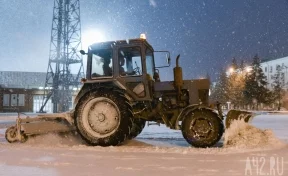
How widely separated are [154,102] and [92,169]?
152 inches

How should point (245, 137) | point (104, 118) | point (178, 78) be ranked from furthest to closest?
point (104, 118)
point (178, 78)
point (245, 137)

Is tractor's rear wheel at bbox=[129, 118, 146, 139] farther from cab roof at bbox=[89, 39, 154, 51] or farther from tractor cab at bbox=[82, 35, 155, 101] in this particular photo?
cab roof at bbox=[89, 39, 154, 51]

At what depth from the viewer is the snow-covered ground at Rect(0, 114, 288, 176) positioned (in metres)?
6.56

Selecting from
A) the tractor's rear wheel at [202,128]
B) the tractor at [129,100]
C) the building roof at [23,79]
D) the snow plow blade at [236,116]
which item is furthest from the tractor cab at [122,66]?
the building roof at [23,79]

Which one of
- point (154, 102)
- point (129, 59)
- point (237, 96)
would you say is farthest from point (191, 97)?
point (237, 96)

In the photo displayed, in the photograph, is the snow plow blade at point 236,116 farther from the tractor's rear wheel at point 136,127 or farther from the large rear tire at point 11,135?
the large rear tire at point 11,135

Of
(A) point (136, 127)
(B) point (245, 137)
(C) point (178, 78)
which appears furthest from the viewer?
(A) point (136, 127)

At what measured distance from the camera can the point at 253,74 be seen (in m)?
68.5

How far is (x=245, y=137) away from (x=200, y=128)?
1.14m

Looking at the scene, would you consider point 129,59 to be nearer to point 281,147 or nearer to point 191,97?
point 191,97

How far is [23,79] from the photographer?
60594 millimetres

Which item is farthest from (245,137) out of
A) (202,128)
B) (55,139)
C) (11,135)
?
(11,135)

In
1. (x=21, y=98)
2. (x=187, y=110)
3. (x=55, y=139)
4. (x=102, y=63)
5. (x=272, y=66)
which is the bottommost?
(x=55, y=139)

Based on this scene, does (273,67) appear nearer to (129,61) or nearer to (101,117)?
(129,61)
